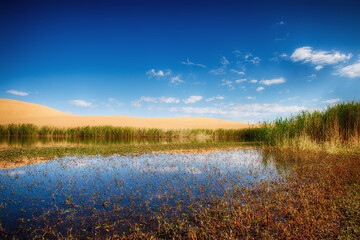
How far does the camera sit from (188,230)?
9.90 ft

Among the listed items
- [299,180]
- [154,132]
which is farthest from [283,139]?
[154,132]

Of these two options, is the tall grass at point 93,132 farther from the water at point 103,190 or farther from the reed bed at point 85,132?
the water at point 103,190

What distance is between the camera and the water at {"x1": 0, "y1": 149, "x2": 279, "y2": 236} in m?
3.72

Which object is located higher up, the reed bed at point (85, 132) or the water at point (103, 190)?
the reed bed at point (85, 132)

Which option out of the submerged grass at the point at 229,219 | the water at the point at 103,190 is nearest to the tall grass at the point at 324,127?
the water at the point at 103,190

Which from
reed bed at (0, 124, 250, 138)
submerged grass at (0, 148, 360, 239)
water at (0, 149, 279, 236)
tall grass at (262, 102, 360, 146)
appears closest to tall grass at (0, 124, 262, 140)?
reed bed at (0, 124, 250, 138)

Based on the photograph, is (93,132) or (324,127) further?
(93,132)

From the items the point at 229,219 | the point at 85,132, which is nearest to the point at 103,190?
the point at 229,219

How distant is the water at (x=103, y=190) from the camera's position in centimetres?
372

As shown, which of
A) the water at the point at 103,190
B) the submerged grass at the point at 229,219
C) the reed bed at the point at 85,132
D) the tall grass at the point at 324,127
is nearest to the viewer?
the submerged grass at the point at 229,219

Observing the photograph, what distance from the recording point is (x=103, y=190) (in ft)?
16.9

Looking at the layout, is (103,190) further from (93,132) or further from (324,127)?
(93,132)

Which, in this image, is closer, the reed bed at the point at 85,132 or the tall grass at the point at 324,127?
the tall grass at the point at 324,127

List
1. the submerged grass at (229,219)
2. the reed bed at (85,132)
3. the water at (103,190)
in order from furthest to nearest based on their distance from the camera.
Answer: the reed bed at (85,132)
the water at (103,190)
the submerged grass at (229,219)
